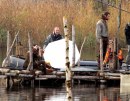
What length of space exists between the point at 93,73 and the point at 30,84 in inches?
79.7

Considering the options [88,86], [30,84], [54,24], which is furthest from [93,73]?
[54,24]

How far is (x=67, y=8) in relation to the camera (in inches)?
1396

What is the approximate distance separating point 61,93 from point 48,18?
15.4 metres

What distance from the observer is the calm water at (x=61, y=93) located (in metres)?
17.7

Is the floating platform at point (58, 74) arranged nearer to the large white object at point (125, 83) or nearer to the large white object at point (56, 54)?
the large white object at point (125, 83)

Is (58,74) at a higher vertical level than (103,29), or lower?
lower

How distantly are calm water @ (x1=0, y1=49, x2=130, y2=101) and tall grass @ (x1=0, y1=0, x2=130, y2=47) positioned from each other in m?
12.6

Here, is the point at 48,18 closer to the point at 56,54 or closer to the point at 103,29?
the point at 56,54

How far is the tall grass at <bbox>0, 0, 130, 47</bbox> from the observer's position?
33.6 meters

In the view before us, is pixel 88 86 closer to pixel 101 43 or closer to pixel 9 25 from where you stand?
pixel 101 43

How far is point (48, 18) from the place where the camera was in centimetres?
3397

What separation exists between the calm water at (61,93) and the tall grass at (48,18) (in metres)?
12.6

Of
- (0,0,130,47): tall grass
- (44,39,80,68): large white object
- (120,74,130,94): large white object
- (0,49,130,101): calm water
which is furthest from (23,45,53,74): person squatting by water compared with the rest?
(0,0,130,47): tall grass

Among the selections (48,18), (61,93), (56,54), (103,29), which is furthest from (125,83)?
(48,18)
